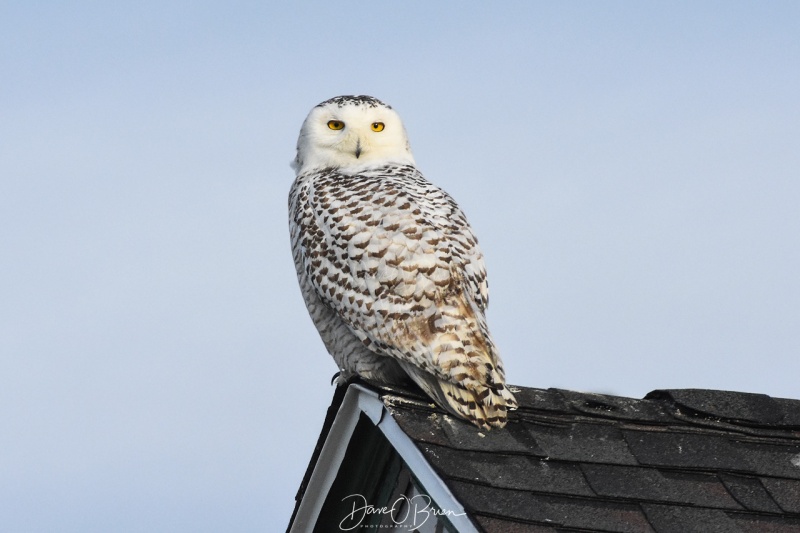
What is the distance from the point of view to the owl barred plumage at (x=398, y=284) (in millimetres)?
4164

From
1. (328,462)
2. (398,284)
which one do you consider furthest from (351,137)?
(328,462)

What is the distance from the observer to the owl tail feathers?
3.71m

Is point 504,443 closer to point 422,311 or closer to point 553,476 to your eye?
point 553,476

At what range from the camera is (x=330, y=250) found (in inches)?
195

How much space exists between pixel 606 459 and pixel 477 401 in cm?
45

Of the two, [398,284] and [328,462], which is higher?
[398,284]

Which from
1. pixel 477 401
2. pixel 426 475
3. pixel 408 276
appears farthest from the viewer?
pixel 408 276

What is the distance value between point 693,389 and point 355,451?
1.11m

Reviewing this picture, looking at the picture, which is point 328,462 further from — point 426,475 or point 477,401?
point 426,475

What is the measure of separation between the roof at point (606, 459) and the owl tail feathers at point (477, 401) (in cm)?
4

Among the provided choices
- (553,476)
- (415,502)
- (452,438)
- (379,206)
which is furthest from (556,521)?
(379,206)

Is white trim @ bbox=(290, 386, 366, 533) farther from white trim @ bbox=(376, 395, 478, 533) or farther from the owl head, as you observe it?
the owl head

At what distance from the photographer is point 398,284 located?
15.1 feet

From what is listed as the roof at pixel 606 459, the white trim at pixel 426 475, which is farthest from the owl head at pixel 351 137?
the white trim at pixel 426 475
